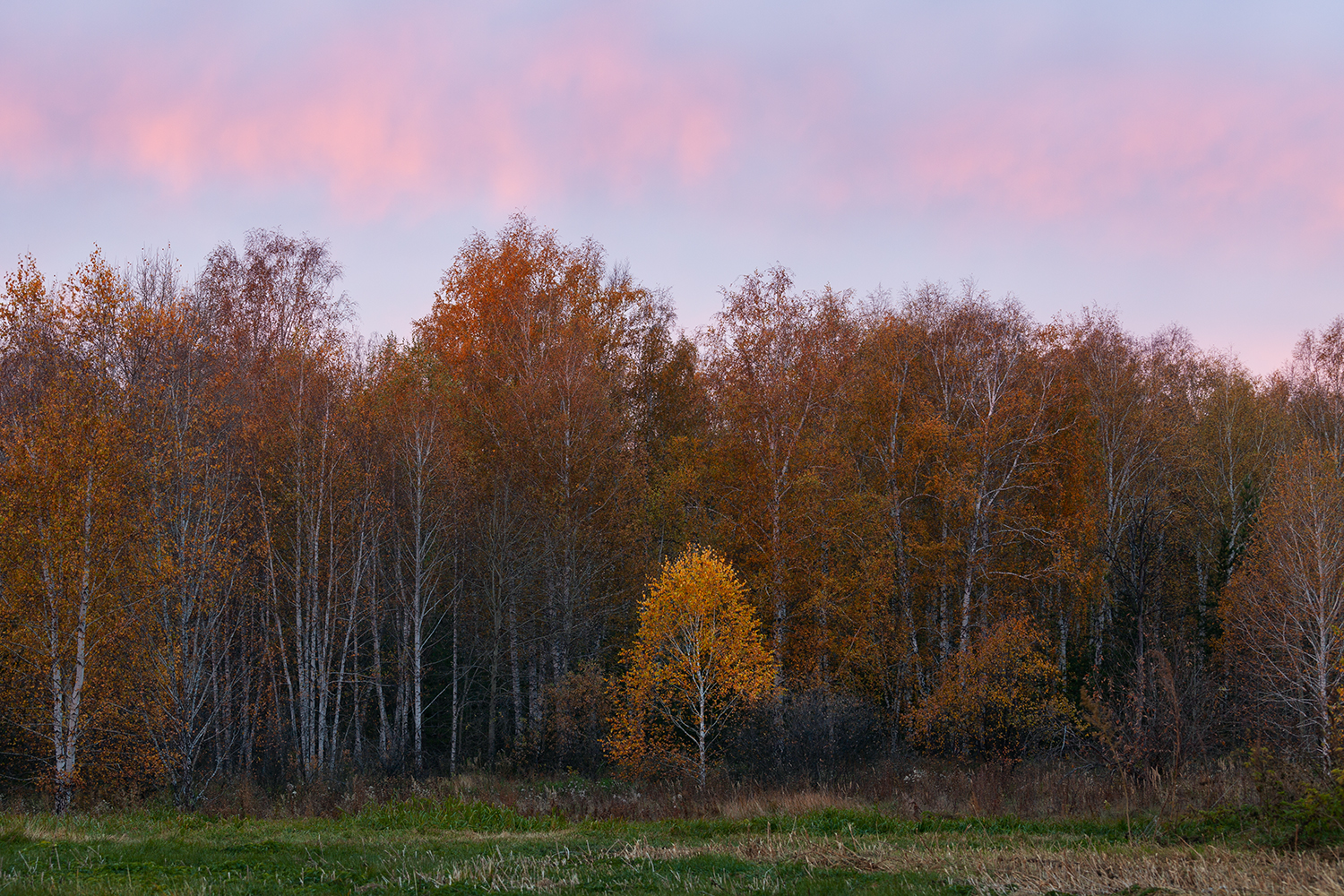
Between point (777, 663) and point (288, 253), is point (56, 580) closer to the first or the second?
point (777, 663)

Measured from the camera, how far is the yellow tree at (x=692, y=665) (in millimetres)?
19547

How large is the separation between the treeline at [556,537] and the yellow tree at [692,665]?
108cm

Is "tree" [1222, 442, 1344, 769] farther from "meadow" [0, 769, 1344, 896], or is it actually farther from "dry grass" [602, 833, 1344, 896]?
"dry grass" [602, 833, 1344, 896]

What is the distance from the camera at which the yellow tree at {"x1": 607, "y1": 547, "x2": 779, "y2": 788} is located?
19547 mm

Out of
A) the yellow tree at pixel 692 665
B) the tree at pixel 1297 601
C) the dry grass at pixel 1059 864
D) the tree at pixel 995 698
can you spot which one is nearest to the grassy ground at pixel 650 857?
the dry grass at pixel 1059 864

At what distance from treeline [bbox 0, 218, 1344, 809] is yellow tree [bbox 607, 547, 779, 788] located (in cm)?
108

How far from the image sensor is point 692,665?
64.0ft

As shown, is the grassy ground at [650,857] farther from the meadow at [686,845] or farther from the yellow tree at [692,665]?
the yellow tree at [692,665]

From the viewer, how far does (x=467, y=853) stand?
1065 centimetres

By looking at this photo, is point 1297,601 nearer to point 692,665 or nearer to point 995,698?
point 995,698

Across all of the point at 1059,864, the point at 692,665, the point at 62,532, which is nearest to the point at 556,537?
the point at 692,665

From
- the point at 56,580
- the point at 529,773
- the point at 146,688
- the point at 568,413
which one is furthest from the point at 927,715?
the point at 56,580

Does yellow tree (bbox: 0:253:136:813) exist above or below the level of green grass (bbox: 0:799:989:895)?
above

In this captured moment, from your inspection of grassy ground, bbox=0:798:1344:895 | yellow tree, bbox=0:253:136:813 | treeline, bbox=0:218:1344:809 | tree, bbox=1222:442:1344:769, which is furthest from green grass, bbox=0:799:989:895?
tree, bbox=1222:442:1344:769
